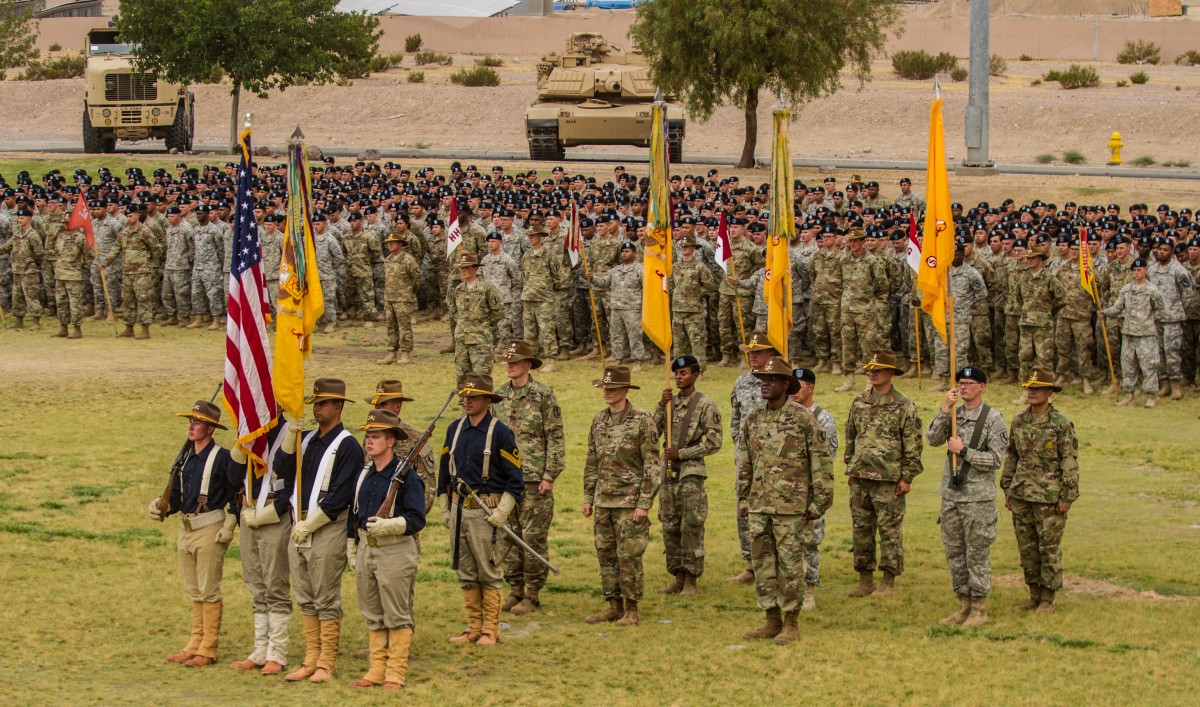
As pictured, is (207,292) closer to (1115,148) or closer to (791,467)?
(791,467)

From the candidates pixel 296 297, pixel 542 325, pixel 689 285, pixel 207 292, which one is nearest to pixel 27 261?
pixel 207 292

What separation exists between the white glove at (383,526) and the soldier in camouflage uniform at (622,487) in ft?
6.20

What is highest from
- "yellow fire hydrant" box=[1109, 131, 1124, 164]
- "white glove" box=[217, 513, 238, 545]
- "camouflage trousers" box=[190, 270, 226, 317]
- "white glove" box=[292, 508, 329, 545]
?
"yellow fire hydrant" box=[1109, 131, 1124, 164]

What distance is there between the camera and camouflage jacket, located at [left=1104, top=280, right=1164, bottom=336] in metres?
20.0

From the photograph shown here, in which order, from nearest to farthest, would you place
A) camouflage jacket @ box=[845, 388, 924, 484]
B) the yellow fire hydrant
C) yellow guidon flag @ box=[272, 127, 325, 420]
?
1. yellow guidon flag @ box=[272, 127, 325, 420]
2. camouflage jacket @ box=[845, 388, 924, 484]
3. the yellow fire hydrant

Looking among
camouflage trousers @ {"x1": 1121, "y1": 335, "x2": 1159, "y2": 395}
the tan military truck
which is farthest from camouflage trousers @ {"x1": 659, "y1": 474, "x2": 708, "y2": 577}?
the tan military truck

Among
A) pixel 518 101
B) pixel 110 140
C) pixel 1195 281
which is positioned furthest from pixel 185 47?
pixel 1195 281

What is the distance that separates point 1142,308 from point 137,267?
14627 millimetres

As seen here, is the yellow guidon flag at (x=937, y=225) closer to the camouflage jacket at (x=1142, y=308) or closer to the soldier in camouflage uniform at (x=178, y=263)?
the camouflage jacket at (x=1142, y=308)

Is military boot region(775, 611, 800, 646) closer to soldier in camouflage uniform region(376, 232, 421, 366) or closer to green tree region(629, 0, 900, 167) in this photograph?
soldier in camouflage uniform region(376, 232, 421, 366)

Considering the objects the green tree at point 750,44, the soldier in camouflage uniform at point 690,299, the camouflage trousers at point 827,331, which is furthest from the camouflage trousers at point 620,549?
the green tree at point 750,44

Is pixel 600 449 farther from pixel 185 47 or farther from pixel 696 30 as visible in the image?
pixel 185 47

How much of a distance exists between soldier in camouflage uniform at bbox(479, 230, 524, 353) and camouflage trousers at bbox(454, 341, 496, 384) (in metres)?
A: 2.57

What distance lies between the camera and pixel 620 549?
12.0 meters
